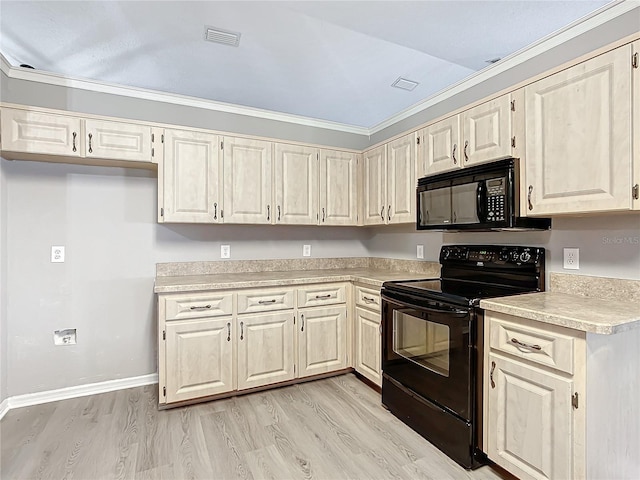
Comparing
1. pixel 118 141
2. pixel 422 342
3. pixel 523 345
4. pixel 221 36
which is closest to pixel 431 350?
pixel 422 342

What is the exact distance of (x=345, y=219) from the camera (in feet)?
11.3

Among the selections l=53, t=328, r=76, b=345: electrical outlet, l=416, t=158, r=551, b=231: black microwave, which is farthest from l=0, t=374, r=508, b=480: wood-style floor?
l=416, t=158, r=551, b=231: black microwave

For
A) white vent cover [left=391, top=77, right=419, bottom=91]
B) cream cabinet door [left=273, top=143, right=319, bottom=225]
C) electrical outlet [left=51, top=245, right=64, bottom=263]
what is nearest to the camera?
electrical outlet [left=51, top=245, right=64, bottom=263]

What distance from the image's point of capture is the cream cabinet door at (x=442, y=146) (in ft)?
7.90

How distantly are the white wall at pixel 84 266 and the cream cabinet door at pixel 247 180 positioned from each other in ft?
1.39

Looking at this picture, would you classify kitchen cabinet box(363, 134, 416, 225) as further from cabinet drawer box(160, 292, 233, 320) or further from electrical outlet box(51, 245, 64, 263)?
electrical outlet box(51, 245, 64, 263)

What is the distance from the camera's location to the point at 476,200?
2207 millimetres

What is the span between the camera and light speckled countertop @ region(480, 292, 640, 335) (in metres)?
1.38

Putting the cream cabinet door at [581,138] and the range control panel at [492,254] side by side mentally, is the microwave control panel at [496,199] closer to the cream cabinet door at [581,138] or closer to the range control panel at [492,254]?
the cream cabinet door at [581,138]

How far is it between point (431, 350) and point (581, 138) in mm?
1406

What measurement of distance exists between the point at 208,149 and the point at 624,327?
2.82 m

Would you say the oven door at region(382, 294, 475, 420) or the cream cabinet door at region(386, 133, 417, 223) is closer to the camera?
the oven door at region(382, 294, 475, 420)

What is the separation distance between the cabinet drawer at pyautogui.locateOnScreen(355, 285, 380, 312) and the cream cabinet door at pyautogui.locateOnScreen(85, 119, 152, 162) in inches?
79.3

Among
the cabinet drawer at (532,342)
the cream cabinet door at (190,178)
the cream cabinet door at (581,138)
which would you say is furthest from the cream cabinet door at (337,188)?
the cabinet drawer at (532,342)
